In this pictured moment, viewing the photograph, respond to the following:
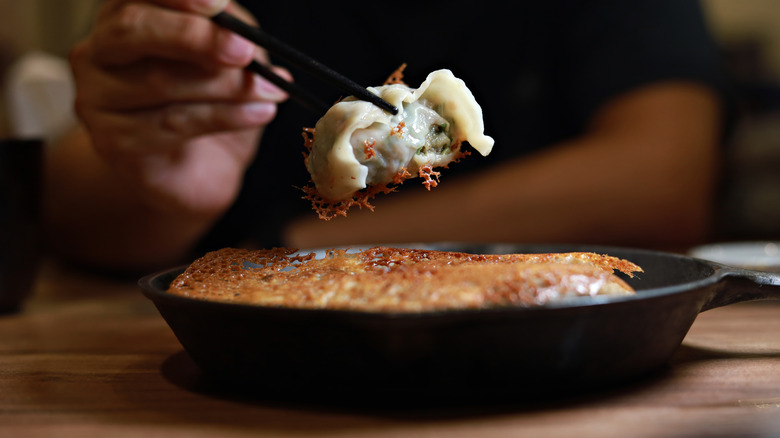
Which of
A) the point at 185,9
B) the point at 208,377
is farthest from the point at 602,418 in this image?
the point at 185,9

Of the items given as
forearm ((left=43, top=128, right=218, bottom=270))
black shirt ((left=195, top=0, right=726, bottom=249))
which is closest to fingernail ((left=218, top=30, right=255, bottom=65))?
forearm ((left=43, top=128, right=218, bottom=270))

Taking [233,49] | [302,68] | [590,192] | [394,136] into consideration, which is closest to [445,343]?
[394,136]

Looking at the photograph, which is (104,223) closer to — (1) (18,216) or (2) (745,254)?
(1) (18,216)

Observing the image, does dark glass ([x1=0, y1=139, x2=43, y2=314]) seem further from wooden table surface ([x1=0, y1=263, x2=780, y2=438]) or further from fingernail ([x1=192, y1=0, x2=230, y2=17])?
fingernail ([x1=192, y1=0, x2=230, y2=17])

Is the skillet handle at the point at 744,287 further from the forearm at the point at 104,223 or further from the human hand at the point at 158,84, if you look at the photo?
the forearm at the point at 104,223

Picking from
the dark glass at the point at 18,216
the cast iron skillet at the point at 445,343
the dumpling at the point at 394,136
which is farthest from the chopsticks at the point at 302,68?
the dark glass at the point at 18,216
